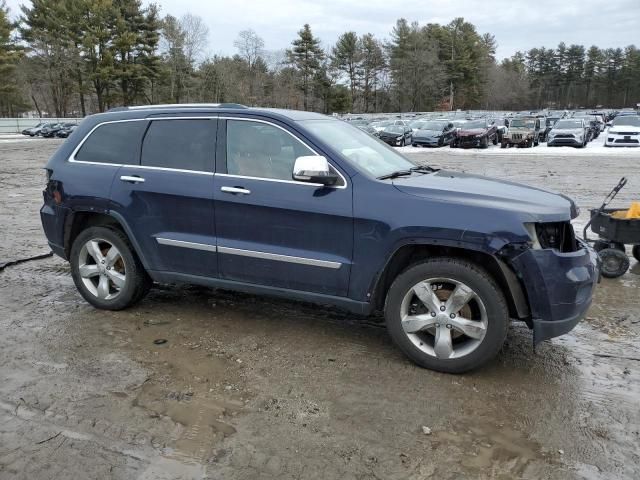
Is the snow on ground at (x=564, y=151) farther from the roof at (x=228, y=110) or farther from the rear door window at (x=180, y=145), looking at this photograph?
the rear door window at (x=180, y=145)

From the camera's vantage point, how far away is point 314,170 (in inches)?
151

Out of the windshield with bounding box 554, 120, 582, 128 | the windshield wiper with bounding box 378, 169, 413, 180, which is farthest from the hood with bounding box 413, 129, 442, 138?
the windshield wiper with bounding box 378, 169, 413, 180

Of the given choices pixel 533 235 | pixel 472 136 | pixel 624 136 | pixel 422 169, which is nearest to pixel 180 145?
pixel 422 169

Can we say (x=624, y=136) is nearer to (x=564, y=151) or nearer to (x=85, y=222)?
(x=564, y=151)

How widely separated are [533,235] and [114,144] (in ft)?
11.7

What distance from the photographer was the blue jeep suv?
3.60 m

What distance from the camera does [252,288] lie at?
433 cm

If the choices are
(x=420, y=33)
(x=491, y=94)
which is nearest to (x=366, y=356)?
(x=420, y=33)

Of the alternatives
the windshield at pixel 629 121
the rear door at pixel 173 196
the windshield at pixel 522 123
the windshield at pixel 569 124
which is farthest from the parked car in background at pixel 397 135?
the rear door at pixel 173 196

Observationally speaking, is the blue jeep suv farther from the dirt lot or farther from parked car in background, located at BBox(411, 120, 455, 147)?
parked car in background, located at BBox(411, 120, 455, 147)

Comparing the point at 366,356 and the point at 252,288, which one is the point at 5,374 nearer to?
the point at 252,288

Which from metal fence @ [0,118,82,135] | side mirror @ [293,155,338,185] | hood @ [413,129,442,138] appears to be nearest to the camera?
side mirror @ [293,155,338,185]

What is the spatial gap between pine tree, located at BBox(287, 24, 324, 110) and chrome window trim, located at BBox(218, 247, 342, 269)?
3056 inches

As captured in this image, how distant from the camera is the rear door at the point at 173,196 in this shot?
4.40 metres
